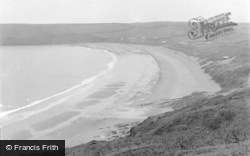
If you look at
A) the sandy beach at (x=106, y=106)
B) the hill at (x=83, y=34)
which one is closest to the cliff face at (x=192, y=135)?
the sandy beach at (x=106, y=106)

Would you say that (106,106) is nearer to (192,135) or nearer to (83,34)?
(192,135)

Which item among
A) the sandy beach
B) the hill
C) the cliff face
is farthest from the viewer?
the hill

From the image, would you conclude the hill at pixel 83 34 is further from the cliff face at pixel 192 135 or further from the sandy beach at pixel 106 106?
the cliff face at pixel 192 135

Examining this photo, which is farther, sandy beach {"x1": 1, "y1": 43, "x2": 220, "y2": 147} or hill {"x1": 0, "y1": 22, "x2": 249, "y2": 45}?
hill {"x1": 0, "y1": 22, "x2": 249, "y2": 45}

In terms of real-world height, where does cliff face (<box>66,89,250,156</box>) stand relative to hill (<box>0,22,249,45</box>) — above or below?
below

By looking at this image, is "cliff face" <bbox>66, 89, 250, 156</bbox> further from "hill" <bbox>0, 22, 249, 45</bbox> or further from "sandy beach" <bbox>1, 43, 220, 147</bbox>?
"hill" <bbox>0, 22, 249, 45</bbox>

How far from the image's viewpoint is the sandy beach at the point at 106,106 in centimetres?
2722

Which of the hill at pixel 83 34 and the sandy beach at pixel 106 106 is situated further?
the hill at pixel 83 34

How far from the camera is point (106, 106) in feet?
115

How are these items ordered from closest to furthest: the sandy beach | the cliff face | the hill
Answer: the cliff face → the sandy beach → the hill

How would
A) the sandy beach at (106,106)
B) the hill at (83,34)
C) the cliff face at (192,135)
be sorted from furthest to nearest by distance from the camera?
the hill at (83,34), the sandy beach at (106,106), the cliff face at (192,135)

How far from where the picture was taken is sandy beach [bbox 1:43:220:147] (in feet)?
89.3

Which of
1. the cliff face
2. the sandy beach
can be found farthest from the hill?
the cliff face

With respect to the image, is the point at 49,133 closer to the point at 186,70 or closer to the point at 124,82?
the point at 124,82
